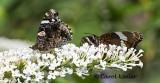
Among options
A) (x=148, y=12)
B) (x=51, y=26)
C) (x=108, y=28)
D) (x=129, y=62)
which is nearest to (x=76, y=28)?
(x=108, y=28)

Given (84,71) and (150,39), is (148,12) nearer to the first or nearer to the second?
(150,39)

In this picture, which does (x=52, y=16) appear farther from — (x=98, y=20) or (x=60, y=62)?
(x=98, y=20)

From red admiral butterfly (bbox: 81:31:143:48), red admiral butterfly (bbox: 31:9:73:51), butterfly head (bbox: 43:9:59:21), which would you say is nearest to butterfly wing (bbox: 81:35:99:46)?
red admiral butterfly (bbox: 81:31:143:48)

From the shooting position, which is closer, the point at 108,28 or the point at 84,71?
the point at 84,71

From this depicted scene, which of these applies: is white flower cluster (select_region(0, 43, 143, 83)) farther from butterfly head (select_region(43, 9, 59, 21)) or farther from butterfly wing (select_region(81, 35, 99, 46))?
butterfly head (select_region(43, 9, 59, 21))

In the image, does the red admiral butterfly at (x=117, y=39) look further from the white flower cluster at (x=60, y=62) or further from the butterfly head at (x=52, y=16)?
the butterfly head at (x=52, y=16)

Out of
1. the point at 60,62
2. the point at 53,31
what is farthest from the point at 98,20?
the point at 60,62

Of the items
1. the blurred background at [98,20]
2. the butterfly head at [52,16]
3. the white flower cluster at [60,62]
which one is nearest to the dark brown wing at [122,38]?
the white flower cluster at [60,62]
